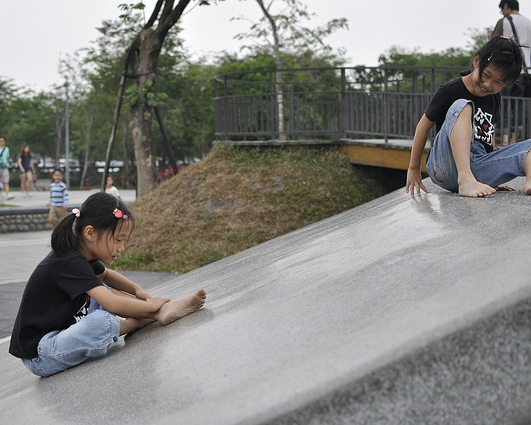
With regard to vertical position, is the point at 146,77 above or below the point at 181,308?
above

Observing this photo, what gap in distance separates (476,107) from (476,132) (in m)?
0.16

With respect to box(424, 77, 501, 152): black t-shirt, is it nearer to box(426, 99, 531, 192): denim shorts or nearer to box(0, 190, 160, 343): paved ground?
box(426, 99, 531, 192): denim shorts

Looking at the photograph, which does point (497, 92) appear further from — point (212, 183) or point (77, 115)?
point (77, 115)

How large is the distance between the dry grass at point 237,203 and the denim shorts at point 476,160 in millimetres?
5538

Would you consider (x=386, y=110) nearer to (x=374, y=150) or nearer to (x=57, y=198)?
(x=374, y=150)

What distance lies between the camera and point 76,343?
3.09 metres

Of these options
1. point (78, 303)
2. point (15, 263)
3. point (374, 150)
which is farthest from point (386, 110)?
point (78, 303)

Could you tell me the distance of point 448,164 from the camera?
13.7ft

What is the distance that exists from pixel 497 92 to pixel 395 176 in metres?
7.58

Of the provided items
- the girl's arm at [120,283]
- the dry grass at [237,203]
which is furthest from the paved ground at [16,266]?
the girl's arm at [120,283]

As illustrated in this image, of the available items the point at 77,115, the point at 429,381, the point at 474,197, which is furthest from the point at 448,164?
the point at 77,115

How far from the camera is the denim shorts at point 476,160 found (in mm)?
4023

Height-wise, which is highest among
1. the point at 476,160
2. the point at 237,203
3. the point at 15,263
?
the point at 476,160

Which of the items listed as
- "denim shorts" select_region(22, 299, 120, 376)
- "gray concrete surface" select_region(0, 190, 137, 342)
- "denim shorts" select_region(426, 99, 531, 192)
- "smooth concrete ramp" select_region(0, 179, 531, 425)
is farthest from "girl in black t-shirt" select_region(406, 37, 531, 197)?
"gray concrete surface" select_region(0, 190, 137, 342)
